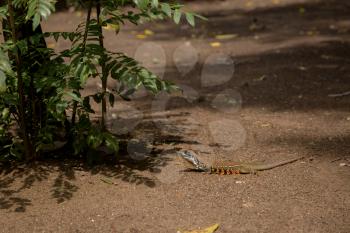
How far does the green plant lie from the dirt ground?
0.87 ft

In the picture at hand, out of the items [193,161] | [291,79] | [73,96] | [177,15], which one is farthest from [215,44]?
[73,96]

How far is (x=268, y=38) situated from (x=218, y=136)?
4.00 meters

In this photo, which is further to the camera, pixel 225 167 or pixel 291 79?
pixel 291 79

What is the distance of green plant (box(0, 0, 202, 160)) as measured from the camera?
132 inches

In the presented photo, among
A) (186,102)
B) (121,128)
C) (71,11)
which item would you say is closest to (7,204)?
(121,128)

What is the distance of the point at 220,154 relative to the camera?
431 cm

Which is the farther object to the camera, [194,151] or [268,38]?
[268,38]

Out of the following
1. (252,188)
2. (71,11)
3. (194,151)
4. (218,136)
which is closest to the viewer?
(252,188)

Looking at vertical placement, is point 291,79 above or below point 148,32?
below

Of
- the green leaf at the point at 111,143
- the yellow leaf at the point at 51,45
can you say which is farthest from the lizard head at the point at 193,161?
the yellow leaf at the point at 51,45

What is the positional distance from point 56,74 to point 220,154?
1.49m

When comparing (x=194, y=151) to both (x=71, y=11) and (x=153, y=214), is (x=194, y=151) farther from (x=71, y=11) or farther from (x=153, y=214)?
(x=71, y=11)

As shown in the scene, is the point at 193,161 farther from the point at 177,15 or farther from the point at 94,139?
the point at 177,15

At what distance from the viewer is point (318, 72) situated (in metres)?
6.41
